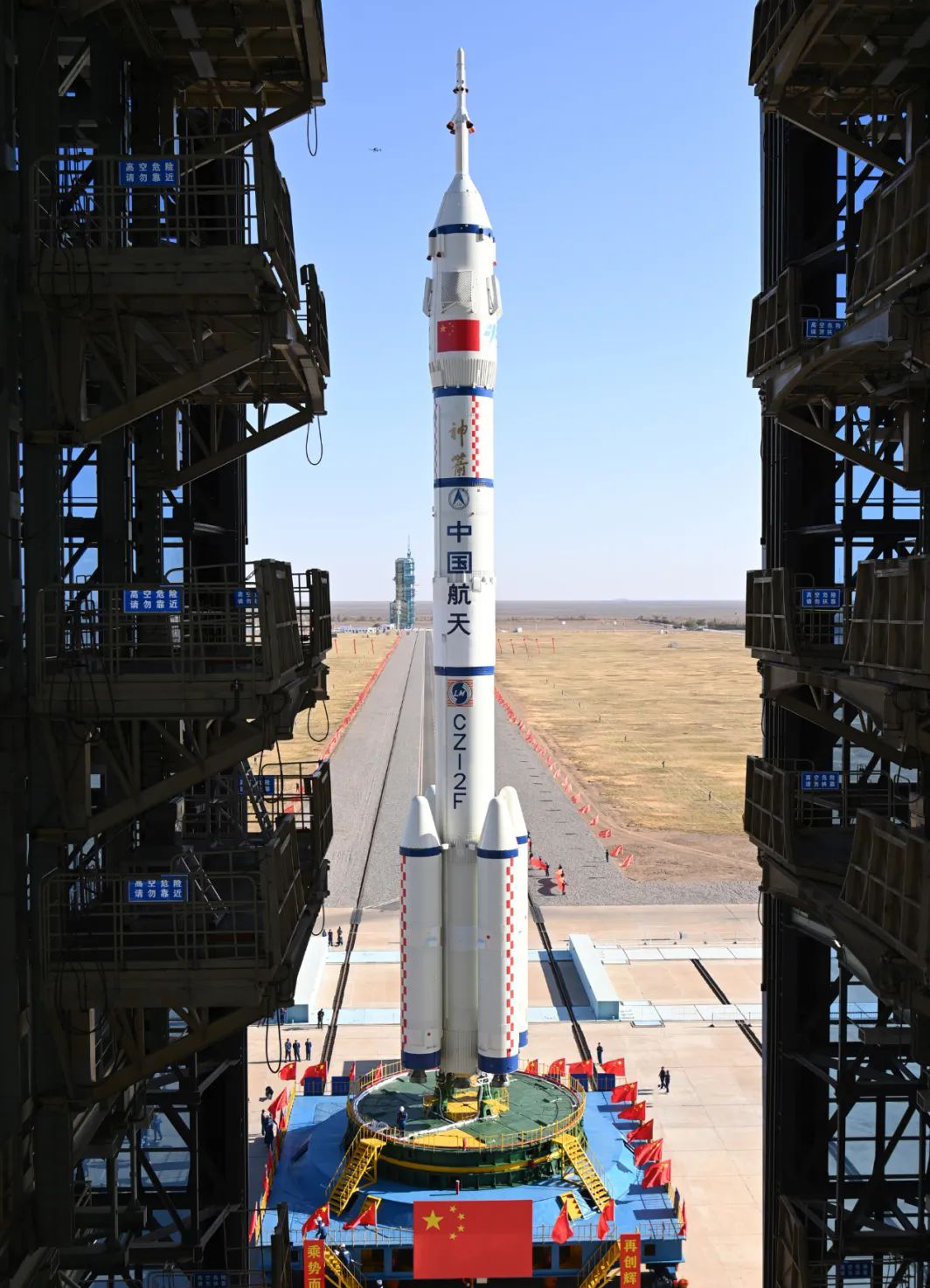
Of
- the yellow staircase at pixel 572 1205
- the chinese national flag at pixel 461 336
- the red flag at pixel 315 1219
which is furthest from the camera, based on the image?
the chinese national flag at pixel 461 336

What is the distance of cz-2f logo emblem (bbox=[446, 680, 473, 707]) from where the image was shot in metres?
27.5

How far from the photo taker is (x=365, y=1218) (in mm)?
23094

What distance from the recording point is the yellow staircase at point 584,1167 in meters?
23.6

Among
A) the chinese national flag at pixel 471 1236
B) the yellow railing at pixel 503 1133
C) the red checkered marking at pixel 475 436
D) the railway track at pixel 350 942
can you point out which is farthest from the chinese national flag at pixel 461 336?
the railway track at pixel 350 942

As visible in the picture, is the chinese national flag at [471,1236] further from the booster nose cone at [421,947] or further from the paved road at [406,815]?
the paved road at [406,815]

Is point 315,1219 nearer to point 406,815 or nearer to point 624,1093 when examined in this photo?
point 624,1093

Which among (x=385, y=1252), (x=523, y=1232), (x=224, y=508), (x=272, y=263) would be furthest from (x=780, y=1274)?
(x=272, y=263)

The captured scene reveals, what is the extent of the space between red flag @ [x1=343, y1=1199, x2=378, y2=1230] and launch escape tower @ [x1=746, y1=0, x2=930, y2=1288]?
7.61 metres

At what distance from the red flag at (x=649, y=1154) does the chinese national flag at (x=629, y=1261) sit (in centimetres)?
363

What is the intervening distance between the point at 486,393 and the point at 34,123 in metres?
16.3

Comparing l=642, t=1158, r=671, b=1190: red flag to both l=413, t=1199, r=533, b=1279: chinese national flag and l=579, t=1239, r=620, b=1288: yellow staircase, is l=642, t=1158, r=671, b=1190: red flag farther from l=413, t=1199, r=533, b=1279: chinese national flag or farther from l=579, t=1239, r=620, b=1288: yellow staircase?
l=413, t=1199, r=533, b=1279: chinese national flag

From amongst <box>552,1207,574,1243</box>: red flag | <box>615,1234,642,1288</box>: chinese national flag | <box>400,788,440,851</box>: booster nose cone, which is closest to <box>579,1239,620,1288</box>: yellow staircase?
<box>615,1234,642,1288</box>: chinese national flag

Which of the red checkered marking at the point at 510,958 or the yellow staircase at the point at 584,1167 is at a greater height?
the red checkered marking at the point at 510,958

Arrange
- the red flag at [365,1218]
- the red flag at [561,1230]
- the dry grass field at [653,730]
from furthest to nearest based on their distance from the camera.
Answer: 1. the dry grass field at [653,730]
2. the red flag at [365,1218]
3. the red flag at [561,1230]
